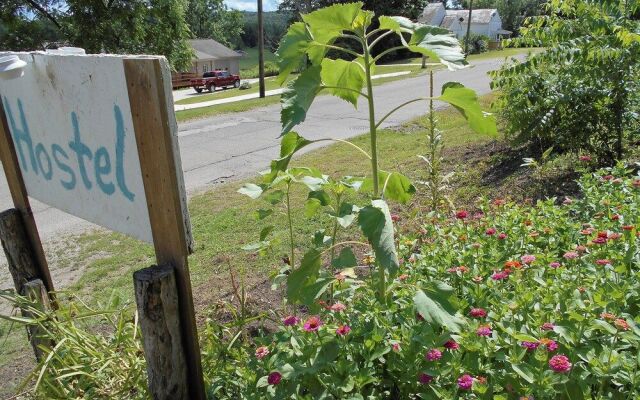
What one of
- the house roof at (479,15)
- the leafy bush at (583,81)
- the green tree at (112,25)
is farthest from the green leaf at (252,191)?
the house roof at (479,15)

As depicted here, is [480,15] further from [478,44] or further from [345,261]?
[345,261]

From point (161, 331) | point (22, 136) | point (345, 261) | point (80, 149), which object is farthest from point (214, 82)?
point (161, 331)

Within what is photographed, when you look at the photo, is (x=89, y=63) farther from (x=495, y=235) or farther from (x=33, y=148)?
(x=495, y=235)

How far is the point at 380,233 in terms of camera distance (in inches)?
58.1

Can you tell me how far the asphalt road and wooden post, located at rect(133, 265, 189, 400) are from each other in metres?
3.82

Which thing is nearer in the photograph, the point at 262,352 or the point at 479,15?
the point at 262,352

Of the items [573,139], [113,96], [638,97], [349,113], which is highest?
[113,96]

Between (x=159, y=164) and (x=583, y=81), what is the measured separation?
4416 mm

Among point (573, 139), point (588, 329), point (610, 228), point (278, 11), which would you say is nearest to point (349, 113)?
point (573, 139)

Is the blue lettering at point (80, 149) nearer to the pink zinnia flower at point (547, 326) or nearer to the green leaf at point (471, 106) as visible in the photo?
the green leaf at point (471, 106)

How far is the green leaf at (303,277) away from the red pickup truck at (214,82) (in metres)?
32.8

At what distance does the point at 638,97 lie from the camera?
4547 mm

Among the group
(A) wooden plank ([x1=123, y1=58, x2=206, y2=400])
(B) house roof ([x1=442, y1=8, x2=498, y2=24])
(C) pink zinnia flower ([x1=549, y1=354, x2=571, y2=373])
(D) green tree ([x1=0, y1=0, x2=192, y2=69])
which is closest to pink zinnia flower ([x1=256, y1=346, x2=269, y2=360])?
(A) wooden plank ([x1=123, y1=58, x2=206, y2=400])

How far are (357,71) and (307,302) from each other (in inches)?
34.2
